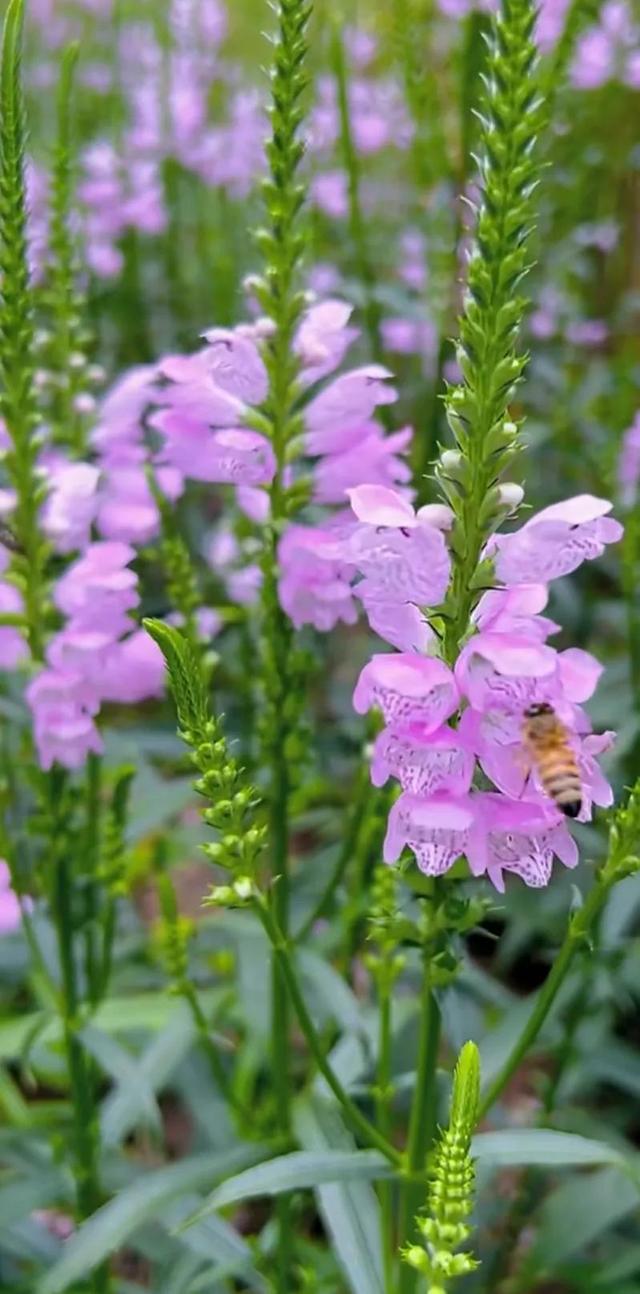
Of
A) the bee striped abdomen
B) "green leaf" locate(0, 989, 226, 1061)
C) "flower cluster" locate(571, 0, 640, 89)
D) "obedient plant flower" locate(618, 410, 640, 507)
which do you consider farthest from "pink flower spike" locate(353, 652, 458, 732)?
"flower cluster" locate(571, 0, 640, 89)

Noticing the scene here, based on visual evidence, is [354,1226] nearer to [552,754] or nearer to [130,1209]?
[130,1209]

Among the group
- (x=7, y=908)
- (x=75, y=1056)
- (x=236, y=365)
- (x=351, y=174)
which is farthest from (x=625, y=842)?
(x=7, y=908)

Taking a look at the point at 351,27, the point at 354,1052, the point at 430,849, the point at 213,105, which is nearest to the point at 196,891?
the point at 354,1052

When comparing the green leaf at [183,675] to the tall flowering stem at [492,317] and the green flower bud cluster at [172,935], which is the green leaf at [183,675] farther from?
the green flower bud cluster at [172,935]

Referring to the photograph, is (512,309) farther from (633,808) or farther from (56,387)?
(56,387)

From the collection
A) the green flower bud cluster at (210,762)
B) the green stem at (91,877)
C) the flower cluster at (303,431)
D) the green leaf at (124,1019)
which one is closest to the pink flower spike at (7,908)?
the green leaf at (124,1019)
